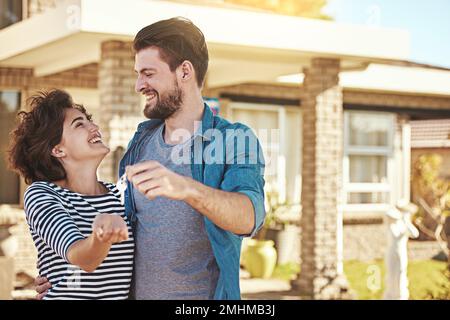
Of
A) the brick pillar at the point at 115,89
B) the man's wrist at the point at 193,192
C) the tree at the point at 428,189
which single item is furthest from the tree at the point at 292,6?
the man's wrist at the point at 193,192

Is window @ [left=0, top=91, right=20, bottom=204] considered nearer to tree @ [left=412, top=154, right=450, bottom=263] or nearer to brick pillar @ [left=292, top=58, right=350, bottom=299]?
brick pillar @ [left=292, top=58, right=350, bottom=299]

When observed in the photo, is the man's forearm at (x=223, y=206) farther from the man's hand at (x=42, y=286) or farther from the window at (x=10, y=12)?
the window at (x=10, y=12)

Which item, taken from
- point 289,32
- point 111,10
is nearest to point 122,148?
point 111,10

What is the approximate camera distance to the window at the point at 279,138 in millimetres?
12281

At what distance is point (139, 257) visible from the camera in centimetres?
248

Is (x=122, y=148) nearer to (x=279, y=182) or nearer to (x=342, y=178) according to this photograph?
(x=279, y=182)

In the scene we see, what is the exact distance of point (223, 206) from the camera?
199cm

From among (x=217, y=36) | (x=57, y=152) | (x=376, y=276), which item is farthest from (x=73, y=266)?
(x=376, y=276)

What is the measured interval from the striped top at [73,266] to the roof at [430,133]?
1320cm

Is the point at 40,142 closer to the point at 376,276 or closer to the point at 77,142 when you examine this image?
the point at 77,142

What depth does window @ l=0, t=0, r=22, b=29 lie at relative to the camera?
10930mm

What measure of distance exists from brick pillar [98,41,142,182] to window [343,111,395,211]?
6.15 m

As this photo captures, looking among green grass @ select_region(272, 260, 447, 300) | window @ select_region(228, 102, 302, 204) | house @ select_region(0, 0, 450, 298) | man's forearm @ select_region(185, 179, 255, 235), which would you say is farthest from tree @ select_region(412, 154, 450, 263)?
man's forearm @ select_region(185, 179, 255, 235)
